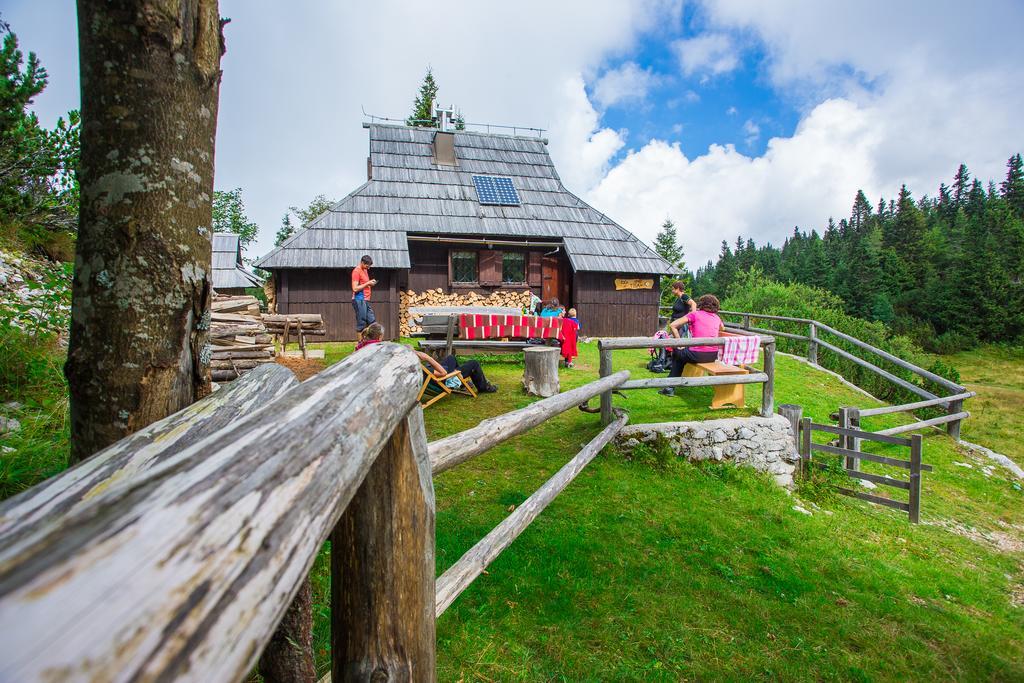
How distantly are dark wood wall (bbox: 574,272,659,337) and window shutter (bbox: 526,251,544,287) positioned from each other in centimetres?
150

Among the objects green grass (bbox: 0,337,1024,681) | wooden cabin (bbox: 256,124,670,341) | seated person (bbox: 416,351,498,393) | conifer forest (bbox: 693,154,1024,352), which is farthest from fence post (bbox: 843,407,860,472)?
conifer forest (bbox: 693,154,1024,352)

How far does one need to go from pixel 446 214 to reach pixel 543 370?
10.0 meters

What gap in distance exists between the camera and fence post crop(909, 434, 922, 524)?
6023mm

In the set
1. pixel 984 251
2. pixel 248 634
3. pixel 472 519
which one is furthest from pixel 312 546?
pixel 984 251

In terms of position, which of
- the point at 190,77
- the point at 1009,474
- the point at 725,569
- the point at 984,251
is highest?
the point at 984,251

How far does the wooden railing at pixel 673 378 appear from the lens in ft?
18.7

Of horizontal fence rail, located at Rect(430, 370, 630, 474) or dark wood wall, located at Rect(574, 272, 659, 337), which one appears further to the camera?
dark wood wall, located at Rect(574, 272, 659, 337)

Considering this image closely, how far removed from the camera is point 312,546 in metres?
0.73

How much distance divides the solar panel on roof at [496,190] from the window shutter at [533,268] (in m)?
2.02

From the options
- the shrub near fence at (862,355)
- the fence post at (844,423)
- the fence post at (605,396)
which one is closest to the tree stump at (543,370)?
the fence post at (605,396)

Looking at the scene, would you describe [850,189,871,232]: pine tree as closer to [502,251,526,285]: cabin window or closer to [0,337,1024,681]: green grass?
[502,251,526,285]: cabin window

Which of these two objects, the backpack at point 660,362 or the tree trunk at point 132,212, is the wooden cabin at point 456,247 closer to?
the backpack at point 660,362

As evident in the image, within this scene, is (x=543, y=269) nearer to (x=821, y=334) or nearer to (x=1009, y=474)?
(x=821, y=334)

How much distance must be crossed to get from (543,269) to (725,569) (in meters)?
13.6
